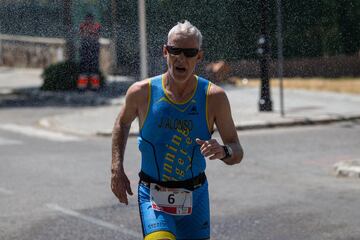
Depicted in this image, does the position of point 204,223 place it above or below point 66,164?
above

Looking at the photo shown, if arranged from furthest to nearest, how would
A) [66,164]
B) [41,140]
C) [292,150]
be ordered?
[41,140]
[292,150]
[66,164]

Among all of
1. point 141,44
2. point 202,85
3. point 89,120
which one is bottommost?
point 89,120

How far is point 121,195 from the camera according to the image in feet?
19.0

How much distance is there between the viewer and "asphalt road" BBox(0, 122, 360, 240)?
9.34 m

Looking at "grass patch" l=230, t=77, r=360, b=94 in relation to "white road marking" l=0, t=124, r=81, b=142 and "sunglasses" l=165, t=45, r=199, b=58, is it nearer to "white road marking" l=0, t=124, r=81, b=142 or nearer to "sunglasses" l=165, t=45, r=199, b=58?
"white road marking" l=0, t=124, r=81, b=142

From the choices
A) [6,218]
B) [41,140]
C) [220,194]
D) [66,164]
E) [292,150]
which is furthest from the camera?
[41,140]

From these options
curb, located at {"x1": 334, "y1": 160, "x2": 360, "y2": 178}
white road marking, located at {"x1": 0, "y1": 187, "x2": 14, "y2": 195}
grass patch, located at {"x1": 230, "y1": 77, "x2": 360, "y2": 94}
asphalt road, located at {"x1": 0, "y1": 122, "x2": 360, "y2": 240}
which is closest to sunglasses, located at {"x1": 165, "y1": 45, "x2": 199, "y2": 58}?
asphalt road, located at {"x1": 0, "y1": 122, "x2": 360, "y2": 240}

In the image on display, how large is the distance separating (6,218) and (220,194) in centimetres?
282

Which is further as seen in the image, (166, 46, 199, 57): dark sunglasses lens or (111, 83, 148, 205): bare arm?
(111, 83, 148, 205): bare arm

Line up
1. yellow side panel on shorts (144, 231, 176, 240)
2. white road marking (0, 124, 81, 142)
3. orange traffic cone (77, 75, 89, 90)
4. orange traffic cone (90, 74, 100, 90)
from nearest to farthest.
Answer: yellow side panel on shorts (144, 231, 176, 240) < white road marking (0, 124, 81, 142) < orange traffic cone (77, 75, 89, 90) < orange traffic cone (90, 74, 100, 90)

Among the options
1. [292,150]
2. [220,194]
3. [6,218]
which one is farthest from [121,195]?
[292,150]

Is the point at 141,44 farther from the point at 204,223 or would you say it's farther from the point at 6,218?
the point at 204,223

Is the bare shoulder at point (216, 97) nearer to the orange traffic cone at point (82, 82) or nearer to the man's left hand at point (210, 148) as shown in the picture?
the man's left hand at point (210, 148)

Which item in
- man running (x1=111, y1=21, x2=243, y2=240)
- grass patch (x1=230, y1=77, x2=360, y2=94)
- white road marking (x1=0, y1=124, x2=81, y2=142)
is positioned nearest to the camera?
man running (x1=111, y1=21, x2=243, y2=240)
